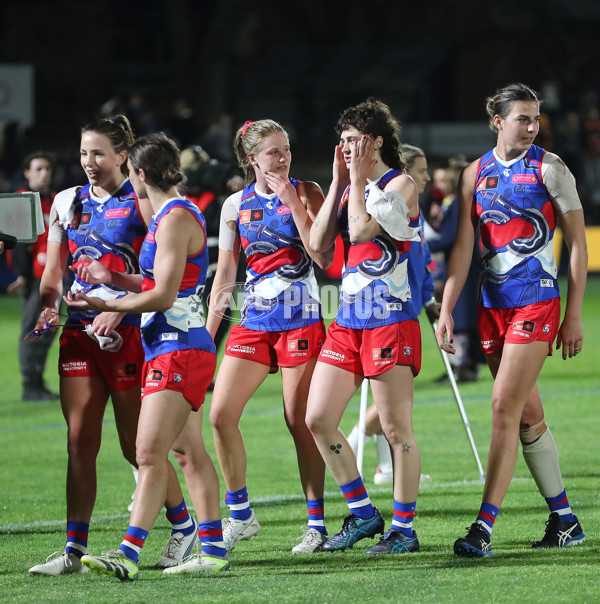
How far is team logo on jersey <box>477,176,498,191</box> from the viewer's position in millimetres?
5945

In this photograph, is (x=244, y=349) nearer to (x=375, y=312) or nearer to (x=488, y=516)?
(x=375, y=312)

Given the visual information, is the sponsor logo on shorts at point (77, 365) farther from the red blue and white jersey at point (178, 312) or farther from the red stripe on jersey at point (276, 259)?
the red stripe on jersey at point (276, 259)

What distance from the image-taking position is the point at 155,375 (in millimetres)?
5309

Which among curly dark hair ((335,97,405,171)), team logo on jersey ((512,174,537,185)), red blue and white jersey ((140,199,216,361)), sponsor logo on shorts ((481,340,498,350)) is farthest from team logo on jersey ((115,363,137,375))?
team logo on jersey ((512,174,537,185))

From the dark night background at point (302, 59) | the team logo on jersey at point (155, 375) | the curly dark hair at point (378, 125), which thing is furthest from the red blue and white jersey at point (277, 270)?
the dark night background at point (302, 59)

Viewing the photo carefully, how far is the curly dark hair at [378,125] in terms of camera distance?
19.0ft

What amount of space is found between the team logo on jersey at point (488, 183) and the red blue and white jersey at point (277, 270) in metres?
0.95

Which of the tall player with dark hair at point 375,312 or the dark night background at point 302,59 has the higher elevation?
the dark night background at point 302,59

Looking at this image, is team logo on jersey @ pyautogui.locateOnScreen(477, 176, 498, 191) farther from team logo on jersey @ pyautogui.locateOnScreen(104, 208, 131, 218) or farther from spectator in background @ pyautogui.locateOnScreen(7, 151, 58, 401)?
spectator in background @ pyautogui.locateOnScreen(7, 151, 58, 401)

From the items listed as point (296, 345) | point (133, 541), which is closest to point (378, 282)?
point (296, 345)

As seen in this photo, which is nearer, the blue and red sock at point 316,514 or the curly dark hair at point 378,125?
the curly dark hair at point 378,125

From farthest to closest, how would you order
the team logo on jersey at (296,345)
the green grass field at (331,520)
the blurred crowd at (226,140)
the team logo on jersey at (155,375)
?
the blurred crowd at (226,140) < the team logo on jersey at (296,345) < the team logo on jersey at (155,375) < the green grass field at (331,520)

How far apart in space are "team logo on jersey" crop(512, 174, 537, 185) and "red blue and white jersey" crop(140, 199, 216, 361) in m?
1.59

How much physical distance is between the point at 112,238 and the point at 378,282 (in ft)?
4.24
